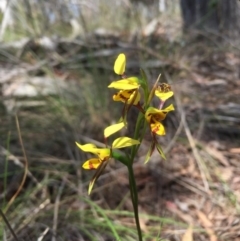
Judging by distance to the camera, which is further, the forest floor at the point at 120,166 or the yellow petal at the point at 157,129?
the forest floor at the point at 120,166

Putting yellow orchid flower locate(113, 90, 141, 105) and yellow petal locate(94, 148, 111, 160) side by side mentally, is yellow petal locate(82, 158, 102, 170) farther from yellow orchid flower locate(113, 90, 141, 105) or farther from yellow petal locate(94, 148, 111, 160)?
yellow orchid flower locate(113, 90, 141, 105)

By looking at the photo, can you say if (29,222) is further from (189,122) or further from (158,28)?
(158,28)

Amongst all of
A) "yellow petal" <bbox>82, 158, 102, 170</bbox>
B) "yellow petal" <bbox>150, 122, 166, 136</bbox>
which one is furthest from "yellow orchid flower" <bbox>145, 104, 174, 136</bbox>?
"yellow petal" <bbox>82, 158, 102, 170</bbox>

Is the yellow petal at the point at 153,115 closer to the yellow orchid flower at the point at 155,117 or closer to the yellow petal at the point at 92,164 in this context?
the yellow orchid flower at the point at 155,117

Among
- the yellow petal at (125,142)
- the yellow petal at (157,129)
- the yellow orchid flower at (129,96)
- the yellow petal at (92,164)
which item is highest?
the yellow orchid flower at (129,96)

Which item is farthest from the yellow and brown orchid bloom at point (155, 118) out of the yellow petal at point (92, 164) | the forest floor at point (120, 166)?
the forest floor at point (120, 166)

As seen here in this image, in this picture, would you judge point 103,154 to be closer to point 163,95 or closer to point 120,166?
point 163,95

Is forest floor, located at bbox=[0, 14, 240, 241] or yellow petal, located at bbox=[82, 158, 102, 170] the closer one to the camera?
yellow petal, located at bbox=[82, 158, 102, 170]

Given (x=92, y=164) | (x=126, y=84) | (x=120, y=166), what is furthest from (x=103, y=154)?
(x=120, y=166)

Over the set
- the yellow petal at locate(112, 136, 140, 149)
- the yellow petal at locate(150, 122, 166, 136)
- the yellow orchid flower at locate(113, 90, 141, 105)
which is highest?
the yellow orchid flower at locate(113, 90, 141, 105)
